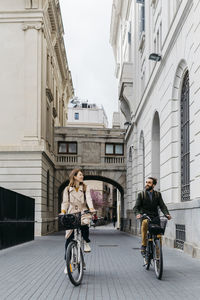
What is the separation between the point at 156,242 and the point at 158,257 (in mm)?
287

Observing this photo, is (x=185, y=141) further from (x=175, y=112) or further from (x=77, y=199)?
(x=77, y=199)

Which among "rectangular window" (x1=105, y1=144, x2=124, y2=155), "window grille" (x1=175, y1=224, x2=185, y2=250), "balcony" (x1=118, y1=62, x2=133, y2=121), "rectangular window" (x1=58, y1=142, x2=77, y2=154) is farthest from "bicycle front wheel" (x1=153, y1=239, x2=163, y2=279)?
"rectangular window" (x1=105, y1=144, x2=124, y2=155)

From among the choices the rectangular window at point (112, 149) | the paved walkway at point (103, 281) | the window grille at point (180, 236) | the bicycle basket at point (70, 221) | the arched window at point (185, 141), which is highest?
the rectangular window at point (112, 149)

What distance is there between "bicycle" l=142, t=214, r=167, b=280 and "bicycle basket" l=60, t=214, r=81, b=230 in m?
1.43

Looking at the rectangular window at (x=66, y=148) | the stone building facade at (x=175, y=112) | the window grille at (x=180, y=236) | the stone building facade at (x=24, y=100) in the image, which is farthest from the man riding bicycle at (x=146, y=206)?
the rectangular window at (x=66, y=148)

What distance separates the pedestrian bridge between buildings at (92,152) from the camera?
38938mm

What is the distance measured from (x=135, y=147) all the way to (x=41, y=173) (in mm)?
5982

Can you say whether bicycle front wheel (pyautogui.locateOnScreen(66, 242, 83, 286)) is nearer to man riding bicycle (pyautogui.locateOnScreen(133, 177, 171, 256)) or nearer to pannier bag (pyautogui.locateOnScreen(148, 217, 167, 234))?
pannier bag (pyautogui.locateOnScreen(148, 217, 167, 234))

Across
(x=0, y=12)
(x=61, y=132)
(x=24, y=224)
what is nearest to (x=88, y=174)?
(x=61, y=132)

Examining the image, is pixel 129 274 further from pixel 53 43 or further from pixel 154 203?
pixel 53 43

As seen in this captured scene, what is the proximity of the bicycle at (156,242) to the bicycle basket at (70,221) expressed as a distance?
1427 mm

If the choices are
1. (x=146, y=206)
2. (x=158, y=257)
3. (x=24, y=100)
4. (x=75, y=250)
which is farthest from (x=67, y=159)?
(x=75, y=250)

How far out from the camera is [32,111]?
29469 mm

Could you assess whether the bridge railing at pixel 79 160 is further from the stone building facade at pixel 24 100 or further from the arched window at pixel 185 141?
the arched window at pixel 185 141
